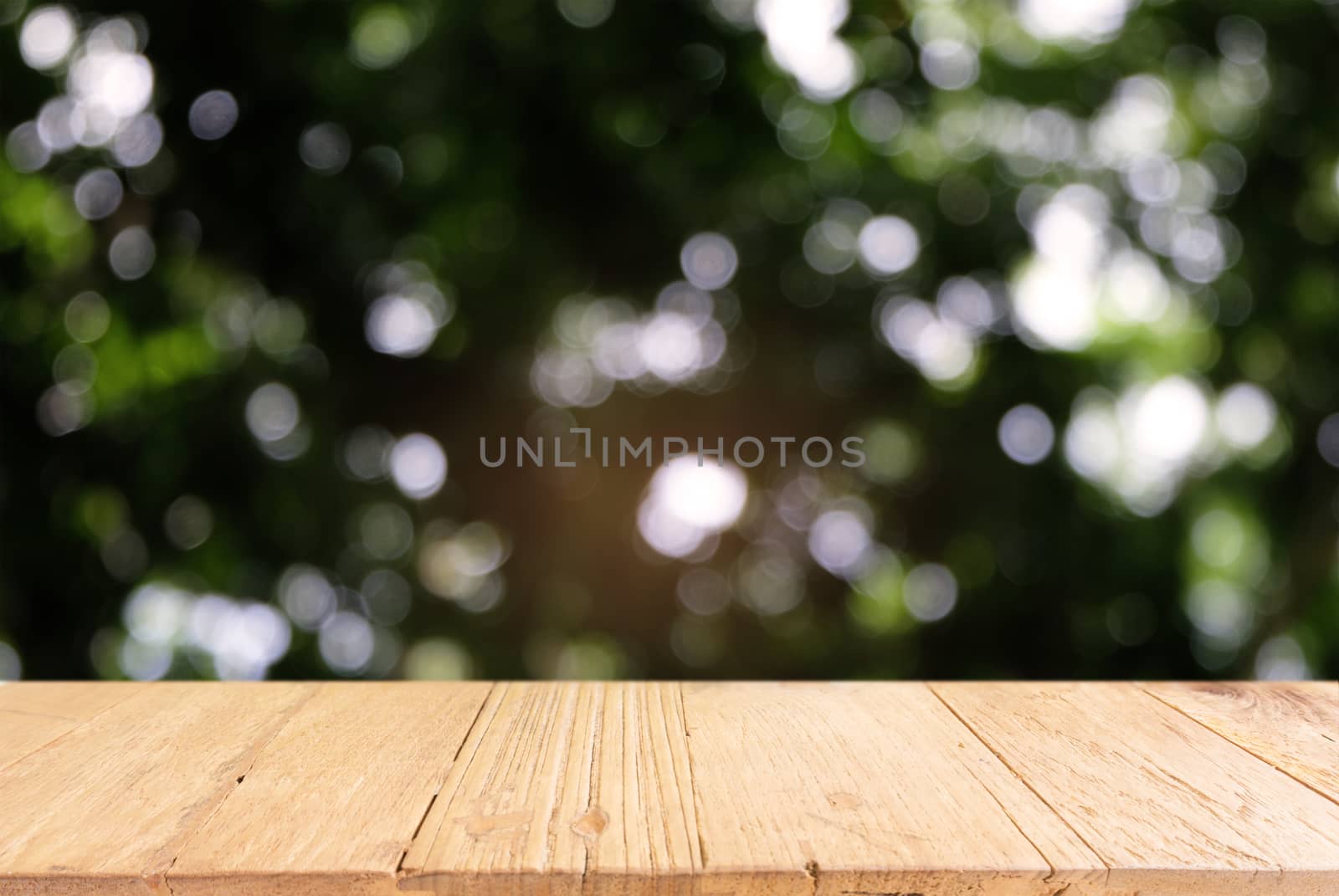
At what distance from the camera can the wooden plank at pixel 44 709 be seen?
0.64m

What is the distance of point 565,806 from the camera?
535mm

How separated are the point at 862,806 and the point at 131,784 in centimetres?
39

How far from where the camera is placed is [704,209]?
1.51 metres

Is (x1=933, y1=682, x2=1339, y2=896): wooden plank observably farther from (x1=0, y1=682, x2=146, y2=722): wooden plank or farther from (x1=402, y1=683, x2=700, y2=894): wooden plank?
(x1=0, y1=682, x2=146, y2=722): wooden plank

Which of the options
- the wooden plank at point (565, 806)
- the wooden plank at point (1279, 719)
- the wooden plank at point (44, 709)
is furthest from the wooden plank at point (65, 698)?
the wooden plank at point (1279, 719)

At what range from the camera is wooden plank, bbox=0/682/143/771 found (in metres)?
0.64

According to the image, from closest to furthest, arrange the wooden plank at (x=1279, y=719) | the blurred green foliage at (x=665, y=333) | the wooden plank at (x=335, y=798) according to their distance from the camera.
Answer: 1. the wooden plank at (x=335, y=798)
2. the wooden plank at (x=1279, y=719)
3. the blurred green foliage at (x=665, y=333)

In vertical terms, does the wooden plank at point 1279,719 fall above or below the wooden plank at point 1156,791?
below

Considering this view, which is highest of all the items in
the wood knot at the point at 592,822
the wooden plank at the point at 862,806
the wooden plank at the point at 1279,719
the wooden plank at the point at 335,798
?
the wooden plank at the point at 335,798

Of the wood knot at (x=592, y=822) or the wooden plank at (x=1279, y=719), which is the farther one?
the wooden plank at (x=1279, y=719)

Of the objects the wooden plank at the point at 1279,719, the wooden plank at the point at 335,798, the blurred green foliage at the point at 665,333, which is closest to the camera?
the wooden plank at the point at 335,798

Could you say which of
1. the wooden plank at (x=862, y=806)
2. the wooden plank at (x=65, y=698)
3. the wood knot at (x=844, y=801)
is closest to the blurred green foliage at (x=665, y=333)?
the wooden plank at (x=65, y=698)

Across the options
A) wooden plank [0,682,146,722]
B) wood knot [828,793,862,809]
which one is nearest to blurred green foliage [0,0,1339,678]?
wooden plank [0,682,146,722]

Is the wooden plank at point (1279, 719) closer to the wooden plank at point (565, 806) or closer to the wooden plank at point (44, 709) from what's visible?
the wooden plank at point (565, 806)
